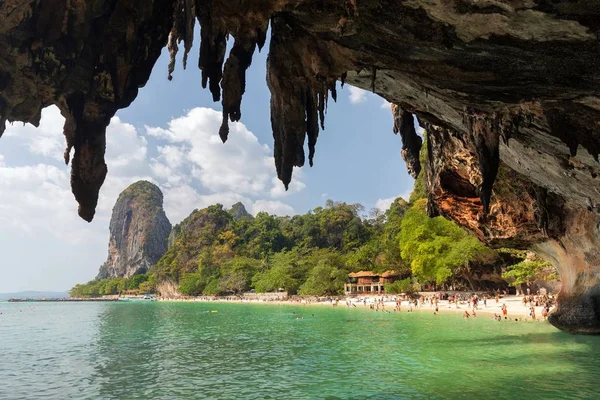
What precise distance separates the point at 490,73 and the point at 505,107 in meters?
1.92

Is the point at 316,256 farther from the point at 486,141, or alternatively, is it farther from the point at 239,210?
the point at 239,210

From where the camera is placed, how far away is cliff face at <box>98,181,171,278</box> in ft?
561

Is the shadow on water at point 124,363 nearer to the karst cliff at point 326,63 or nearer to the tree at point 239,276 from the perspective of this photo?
the karst cliff at point 326,63

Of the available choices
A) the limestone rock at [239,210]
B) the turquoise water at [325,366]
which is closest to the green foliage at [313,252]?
the turquoise water at [325,366]

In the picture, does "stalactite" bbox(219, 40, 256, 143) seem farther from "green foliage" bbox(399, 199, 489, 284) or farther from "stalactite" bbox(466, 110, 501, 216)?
"green foliage" bbox(399, 199, 489, 284)

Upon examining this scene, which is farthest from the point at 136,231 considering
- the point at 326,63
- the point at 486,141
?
the point at 326,63

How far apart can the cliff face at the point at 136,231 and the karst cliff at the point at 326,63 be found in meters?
172

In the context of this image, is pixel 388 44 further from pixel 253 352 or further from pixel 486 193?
pixel 253 352

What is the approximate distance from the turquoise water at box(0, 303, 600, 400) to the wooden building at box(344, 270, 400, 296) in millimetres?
32708

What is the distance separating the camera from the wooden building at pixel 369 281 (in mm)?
61122

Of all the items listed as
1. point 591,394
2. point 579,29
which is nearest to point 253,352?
point 591,394

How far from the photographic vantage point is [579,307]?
20.0 meters

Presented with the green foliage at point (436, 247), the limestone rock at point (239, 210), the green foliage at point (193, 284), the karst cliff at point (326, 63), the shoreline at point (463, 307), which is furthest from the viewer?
the limestone rock at point (239, 210)

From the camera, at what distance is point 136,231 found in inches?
7023
